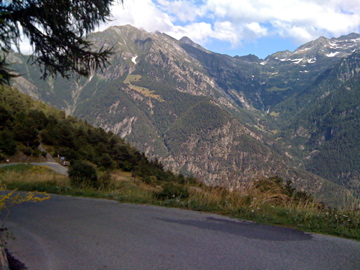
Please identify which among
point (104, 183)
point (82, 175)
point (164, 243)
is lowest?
point (104, 183)

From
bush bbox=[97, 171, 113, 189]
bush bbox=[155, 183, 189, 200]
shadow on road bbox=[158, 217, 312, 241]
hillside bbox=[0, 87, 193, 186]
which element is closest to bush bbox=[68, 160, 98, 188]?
bush bbox=[97, 171, 113, 189]

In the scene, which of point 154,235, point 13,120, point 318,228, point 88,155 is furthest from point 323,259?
point 13,120

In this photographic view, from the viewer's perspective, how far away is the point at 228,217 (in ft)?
23.1

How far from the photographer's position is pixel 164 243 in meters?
5.09

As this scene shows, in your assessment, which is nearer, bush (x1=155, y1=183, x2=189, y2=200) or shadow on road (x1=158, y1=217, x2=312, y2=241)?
shadow on road (x1=158, y1=217, x2=312, y2=241)

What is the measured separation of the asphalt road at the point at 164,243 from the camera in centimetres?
431

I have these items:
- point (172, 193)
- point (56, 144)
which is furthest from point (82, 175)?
point (56, 144)

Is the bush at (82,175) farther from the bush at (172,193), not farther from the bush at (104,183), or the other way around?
the bush at (172,193)

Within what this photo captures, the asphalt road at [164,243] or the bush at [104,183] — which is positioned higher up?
the asphalt road at [164,243]

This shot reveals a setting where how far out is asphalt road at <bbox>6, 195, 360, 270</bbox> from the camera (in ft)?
14.1

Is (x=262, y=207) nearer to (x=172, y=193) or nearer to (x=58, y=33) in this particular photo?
(x=172, y=193)

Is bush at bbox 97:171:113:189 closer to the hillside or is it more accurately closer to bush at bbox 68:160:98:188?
bush at bbox 68:160:98:188

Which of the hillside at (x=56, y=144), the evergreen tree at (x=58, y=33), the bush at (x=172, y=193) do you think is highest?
the evergreen tree at (x=58, y=33)

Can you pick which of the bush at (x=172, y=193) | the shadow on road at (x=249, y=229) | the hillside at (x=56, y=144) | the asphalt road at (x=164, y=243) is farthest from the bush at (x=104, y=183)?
the hillside at (x=56, y=144)
